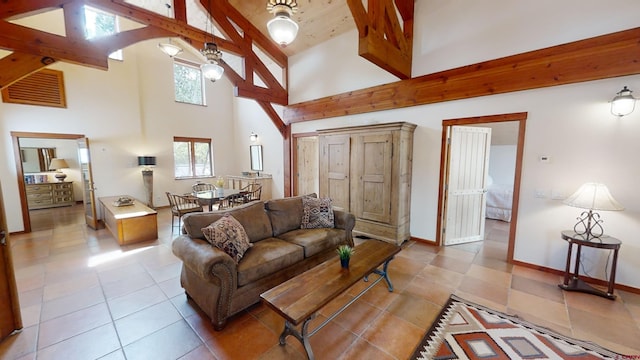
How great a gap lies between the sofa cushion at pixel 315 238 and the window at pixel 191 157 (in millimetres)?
5873

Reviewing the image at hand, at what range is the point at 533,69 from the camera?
311cm

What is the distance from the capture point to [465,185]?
4.21 metres

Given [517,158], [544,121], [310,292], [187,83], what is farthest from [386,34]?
[187,83]

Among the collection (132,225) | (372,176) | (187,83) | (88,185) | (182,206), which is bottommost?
(132,225)

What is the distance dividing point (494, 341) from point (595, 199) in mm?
1978

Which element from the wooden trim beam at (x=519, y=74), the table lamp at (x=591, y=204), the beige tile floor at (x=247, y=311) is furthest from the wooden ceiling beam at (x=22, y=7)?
the table lamp at (x=591, y=204)

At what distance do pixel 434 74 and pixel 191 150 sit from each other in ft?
23.4

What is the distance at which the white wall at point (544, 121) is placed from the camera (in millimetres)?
2713

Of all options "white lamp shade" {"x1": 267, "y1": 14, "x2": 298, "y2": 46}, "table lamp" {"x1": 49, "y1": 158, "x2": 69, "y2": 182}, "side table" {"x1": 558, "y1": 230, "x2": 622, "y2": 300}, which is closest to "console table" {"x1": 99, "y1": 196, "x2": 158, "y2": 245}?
"white lamp shade" {"x1": 267, "y1": 14, "x2": 298, "y2": 46}

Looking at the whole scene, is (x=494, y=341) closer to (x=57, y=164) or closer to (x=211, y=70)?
(x=211, y=70)

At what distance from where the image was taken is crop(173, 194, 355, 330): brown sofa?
82.4 inches

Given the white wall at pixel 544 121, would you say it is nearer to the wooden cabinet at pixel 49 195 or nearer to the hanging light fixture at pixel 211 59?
the hanging light fixture at pixel 211 59

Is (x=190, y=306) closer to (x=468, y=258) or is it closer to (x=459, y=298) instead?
(x=459, y=298)

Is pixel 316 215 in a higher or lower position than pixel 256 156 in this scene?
lower
